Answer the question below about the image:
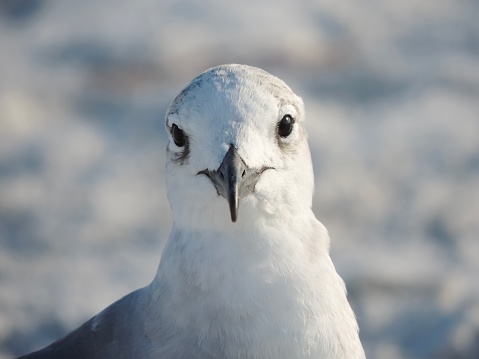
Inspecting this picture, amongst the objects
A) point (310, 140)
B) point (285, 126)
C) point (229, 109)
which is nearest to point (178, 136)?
point (229, 109)

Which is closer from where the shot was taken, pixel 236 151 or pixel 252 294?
pixel 236 151

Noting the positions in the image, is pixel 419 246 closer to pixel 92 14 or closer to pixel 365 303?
pixel 365 303

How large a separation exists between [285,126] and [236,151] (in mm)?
300

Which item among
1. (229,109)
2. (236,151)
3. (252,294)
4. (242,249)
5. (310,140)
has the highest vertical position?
(310,140)

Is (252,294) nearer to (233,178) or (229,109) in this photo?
(233,178)

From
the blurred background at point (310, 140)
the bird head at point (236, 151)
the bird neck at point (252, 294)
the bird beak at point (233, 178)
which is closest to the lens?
the bird beak at point (233, 178)

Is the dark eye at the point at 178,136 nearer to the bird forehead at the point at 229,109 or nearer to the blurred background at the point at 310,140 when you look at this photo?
the bird forehead at the point at 229,109

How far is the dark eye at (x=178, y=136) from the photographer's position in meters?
2.67

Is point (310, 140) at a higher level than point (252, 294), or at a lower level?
higher

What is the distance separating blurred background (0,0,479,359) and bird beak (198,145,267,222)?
2.06m

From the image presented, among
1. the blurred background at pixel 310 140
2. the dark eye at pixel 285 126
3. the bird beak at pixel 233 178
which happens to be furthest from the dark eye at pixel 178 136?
the blurred background at pixel 310 140

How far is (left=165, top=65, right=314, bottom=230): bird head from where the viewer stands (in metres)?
2.49

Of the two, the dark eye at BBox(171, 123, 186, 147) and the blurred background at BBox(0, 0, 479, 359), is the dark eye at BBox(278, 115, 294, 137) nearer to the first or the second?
the dark eye at BBox(171, 123, 186, 147)

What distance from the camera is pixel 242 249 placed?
2.65 m
